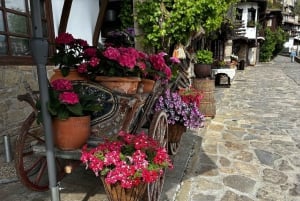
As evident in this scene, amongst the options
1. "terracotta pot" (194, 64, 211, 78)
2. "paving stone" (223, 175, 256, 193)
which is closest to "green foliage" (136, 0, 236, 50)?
"terracotta pot" (194, 64, 211, 78)

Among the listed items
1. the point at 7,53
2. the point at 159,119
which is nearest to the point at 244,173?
the point at 159,119

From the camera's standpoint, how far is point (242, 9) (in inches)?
962

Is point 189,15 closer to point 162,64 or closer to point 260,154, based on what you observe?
point 162,64

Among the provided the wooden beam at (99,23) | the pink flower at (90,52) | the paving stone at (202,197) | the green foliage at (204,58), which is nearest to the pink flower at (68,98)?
the pink flower at (90,52)

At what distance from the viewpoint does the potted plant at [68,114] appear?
1.96 metres

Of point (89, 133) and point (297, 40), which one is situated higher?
point (297, 40)

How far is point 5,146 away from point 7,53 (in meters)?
1.27

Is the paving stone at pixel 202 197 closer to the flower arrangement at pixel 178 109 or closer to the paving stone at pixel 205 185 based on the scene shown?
the paving stone at pixel 205 185

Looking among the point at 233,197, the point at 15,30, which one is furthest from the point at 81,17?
the point at 233,197

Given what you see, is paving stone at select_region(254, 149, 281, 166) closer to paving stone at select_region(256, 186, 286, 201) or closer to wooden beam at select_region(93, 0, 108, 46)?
paving stone at select_region(256, 186, 286, 201)

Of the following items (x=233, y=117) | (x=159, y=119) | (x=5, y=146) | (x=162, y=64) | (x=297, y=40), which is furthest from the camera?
(x=297, y=40)

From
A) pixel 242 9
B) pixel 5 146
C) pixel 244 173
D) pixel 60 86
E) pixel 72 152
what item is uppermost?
pixel 242 9

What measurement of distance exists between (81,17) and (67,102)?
3939mm

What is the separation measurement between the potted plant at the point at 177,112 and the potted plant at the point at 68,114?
3.69ft
